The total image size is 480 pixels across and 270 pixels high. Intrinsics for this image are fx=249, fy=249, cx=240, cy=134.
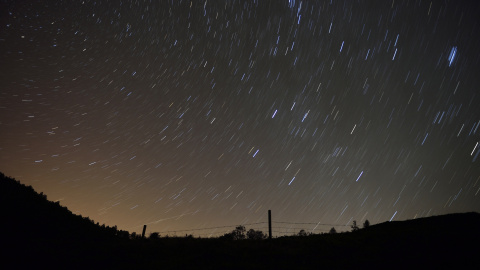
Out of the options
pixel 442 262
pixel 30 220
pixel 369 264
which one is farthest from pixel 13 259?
pixel 442 262

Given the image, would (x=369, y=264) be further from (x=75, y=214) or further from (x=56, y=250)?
(x=75, y=214)

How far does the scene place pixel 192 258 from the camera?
973 cm

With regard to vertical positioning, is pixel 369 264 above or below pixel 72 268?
below

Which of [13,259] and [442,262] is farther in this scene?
[13,259]

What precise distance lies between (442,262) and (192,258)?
28.5 ft

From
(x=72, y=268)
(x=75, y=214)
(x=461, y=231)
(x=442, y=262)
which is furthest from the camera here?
(x=75, y=214)

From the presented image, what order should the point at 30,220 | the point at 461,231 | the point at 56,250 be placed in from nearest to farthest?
the point at 461,231 → the point at 56,250 → the point at 30,220

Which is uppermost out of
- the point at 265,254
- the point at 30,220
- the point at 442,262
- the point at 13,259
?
the point at 30,220

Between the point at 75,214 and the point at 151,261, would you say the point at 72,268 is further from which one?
the point at 75,214

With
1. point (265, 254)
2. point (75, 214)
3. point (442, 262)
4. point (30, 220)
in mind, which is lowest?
point (442, 262)

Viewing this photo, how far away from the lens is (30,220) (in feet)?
54.1

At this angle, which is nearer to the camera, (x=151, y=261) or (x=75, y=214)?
(x=151, y=261)

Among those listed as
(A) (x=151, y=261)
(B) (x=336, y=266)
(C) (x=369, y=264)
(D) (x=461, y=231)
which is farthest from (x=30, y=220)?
(D) (x=461, y=231)

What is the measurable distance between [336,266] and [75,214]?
23.2 m
